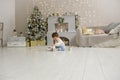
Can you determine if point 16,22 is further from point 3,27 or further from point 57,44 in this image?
point 57,44

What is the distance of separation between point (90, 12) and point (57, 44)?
11.6 feet

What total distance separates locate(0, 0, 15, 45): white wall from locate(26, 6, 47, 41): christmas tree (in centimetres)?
77

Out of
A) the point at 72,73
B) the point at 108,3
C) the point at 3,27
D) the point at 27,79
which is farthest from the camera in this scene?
the point at 108,3

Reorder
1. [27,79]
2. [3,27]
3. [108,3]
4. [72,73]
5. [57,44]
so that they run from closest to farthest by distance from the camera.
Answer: [27,79] → [72,73] → [57,44] → [3,27] → [108,3]

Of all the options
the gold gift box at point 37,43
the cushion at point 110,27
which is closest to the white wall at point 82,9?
the cushion at point 110,27

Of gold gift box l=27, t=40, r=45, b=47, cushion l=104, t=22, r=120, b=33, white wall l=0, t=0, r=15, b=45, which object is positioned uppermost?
white wall l=0, t=0, r=15, b=45

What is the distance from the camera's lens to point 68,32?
8.53 m

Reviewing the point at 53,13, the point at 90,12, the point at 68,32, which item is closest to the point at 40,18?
the point at 53,13

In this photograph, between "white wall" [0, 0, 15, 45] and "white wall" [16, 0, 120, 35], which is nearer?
"white wall" [0, 0, 15, 45]

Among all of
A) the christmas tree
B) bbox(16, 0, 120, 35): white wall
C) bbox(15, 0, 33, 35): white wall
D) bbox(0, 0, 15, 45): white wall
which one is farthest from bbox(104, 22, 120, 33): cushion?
bbox(0, 0, 15, 45): white wall

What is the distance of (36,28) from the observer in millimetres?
8539

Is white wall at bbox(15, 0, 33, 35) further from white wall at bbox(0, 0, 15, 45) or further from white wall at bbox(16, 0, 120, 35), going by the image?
white wall at bbox(0, 0, 15, 45)

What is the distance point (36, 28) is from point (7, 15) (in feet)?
4.23

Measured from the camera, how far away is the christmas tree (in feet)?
28.0
